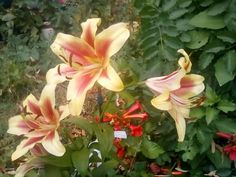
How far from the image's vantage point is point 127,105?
5.79ft

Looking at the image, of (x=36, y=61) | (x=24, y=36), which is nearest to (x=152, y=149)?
(x=36, y=61)

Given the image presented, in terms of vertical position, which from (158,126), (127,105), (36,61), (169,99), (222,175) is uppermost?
(169,99)

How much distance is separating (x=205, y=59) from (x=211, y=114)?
211 millimetres

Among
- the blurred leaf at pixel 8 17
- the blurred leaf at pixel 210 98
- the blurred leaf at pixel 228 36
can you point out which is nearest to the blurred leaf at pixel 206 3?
the blurred leaf at pixel 228 36

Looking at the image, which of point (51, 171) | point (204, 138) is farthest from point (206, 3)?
point (51, 171)

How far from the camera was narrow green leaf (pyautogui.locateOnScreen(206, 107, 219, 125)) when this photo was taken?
177 centimetres

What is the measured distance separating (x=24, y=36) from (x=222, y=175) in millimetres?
2541

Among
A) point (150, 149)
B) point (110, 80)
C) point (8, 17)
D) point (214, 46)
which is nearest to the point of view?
point (110, 80)

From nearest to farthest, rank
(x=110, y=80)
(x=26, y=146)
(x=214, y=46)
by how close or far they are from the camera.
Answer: (x=110, y=80) → (x=26, y=146) → (x=214, y=46)

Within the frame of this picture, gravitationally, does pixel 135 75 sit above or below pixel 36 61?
above

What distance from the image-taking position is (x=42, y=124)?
1.38 m

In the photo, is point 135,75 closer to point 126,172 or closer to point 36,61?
point 126,172

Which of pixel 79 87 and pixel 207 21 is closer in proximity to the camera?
pixel 79 87

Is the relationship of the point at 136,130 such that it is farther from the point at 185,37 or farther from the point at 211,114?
the point at 185,37
